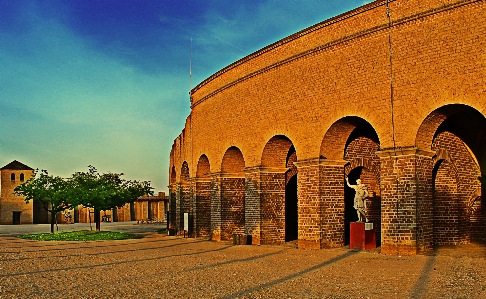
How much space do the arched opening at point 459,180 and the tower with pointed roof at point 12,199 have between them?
5044cm

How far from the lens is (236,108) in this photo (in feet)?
65.3

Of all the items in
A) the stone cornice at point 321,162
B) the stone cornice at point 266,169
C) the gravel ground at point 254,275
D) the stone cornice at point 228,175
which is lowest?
the gravel ground at point 254,275

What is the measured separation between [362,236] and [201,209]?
10.2 metres

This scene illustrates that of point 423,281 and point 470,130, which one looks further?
point 470,130

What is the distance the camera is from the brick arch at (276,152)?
1791 centimetres

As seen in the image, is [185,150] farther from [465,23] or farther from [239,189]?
[465,23]

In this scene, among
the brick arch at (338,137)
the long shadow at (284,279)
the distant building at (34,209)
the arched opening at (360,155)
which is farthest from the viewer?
the distant building at (34,209)

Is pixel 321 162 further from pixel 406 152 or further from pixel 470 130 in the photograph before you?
pixel 470 130

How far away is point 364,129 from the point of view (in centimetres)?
1669

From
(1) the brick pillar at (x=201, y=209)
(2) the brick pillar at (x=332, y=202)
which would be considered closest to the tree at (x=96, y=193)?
(1) the brick pillar at (x=201, y=209)

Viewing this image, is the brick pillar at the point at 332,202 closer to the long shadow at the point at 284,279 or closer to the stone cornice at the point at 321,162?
the stone cornice at the point at 321,162

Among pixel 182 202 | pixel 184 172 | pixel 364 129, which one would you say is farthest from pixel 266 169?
pixel 184 172

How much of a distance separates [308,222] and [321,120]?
3120mm

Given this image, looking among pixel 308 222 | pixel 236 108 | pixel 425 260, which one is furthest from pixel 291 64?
pixel 425 260
